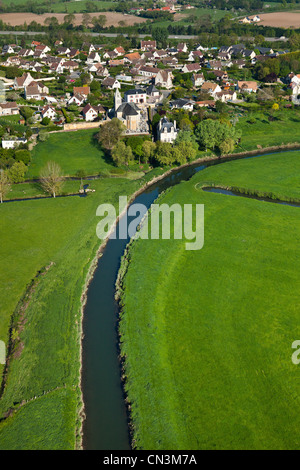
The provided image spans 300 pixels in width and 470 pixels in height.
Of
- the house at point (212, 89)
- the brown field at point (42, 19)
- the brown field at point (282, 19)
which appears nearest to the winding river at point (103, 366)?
the house at point (212, 89)

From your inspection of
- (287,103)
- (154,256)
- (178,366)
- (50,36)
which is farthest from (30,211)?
(50,36)

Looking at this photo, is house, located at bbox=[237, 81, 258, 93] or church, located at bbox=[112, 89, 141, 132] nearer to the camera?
church, located at bbox=[112, 89, 141, 132]

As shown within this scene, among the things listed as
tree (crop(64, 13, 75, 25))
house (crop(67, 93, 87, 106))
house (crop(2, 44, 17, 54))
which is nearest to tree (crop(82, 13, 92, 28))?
tree (crop(64, 13, 75, 25))

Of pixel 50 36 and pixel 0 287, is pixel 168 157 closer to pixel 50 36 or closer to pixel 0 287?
pixel 0 287

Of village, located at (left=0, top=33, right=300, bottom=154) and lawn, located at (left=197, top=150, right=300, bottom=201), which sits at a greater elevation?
village, located at (left=0, top=33, right=300, bottom=154)

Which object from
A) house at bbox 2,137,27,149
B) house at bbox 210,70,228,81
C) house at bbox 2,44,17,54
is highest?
house at bbox 2,44,17,54

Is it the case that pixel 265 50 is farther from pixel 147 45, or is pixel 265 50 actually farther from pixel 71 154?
pixel 71 154

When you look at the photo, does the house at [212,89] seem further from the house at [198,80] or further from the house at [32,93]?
the house at [32,93]

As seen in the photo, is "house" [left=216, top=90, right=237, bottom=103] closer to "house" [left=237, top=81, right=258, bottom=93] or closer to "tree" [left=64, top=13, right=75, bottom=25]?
"house" [left=237, top=81, right=258, bottom=93]
